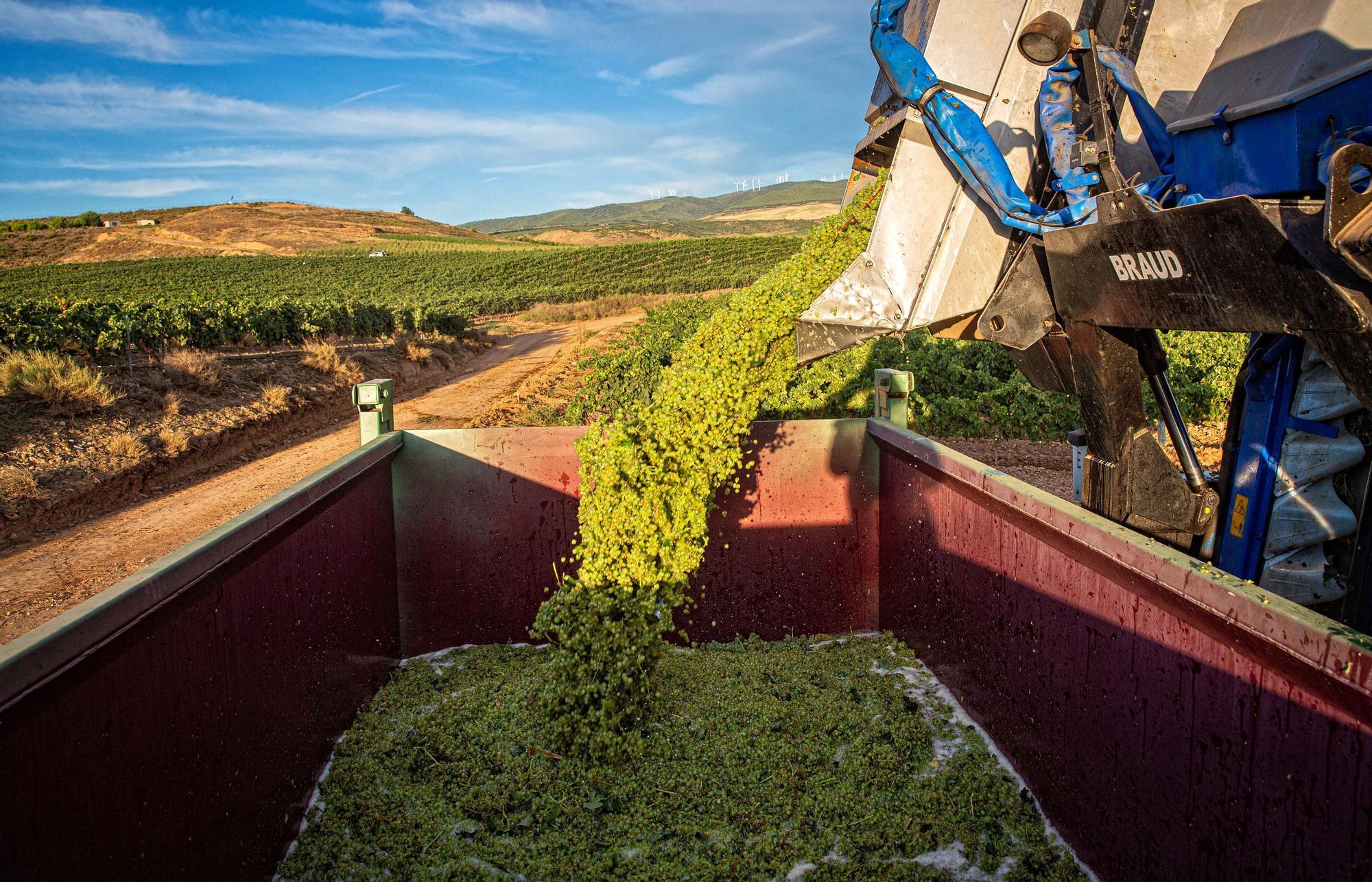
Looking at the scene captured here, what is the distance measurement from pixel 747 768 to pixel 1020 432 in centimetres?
721

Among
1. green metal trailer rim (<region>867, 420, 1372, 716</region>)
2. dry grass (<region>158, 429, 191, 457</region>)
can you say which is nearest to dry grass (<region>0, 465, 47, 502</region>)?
dry grass (<region>158, 429, 191, 457</region>)

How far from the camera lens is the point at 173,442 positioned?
417 inches

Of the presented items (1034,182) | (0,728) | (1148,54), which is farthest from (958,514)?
(0,728)

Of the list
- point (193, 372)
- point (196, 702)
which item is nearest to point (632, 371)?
point (193, 372)

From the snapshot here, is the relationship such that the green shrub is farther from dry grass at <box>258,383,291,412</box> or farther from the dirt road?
dry grass at <box>258,383,291,412</box>

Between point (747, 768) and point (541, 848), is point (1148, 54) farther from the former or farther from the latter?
point (541, 848)

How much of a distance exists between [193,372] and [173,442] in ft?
8.31

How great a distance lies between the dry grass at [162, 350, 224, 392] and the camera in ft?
41.2

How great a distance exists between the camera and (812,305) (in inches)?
139

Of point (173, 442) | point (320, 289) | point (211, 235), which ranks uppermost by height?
point (211, 235)

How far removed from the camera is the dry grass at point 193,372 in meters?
12.6

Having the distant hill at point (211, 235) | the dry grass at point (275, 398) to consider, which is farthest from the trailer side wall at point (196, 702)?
the distant hill at point (211, 235)

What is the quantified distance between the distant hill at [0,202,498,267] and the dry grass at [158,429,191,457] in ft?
180

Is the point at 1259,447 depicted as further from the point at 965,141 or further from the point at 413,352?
the point at 413,352
